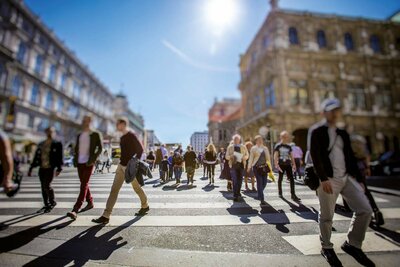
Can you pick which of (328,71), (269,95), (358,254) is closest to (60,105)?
(269,95)

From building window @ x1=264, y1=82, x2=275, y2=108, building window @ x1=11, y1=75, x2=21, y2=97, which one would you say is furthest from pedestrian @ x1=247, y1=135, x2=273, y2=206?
building window @ x1=11, y1=75, x2=21, y2=97

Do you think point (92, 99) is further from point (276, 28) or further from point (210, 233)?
point (210, 233)

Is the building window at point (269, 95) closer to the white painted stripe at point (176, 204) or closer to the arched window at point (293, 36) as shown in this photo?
the arched window at point (293, 36)

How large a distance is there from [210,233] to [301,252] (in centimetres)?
123

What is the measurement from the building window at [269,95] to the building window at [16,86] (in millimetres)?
30072

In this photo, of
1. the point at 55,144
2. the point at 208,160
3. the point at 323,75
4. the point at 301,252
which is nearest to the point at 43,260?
the point at 55,144

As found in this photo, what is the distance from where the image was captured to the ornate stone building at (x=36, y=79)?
76.7 ft

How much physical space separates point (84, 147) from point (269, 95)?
2087 cm

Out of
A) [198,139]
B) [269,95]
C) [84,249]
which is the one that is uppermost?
[269,95]

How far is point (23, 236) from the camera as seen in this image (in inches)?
114

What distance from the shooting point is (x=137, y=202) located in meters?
4.49

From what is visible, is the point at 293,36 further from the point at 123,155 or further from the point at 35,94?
the point at 35,94

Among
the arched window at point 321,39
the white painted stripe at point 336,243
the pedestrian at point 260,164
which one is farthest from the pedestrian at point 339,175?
the arched window at point 321,39

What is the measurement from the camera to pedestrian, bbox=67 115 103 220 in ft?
11.0
